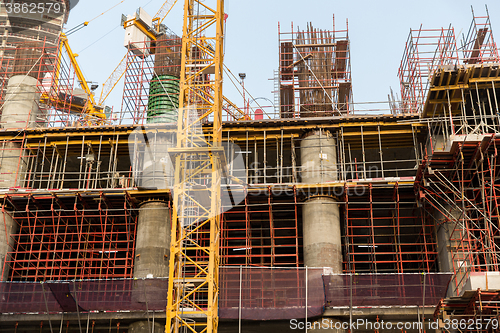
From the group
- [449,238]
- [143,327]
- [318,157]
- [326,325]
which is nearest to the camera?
[326,325]

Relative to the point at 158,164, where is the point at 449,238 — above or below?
below

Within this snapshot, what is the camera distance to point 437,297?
942 inches

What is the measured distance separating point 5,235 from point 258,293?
1396 centimetres

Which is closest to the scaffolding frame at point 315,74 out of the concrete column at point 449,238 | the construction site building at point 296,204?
the construction site building at point 296,204

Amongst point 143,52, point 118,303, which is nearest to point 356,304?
point 118,303

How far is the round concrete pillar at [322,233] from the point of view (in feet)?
92.4

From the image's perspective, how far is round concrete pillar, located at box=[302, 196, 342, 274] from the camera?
28.2 meters

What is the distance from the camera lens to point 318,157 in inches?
1219

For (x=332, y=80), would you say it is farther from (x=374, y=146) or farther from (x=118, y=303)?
(x=118, y=303)

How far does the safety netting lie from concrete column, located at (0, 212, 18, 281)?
4861 mm

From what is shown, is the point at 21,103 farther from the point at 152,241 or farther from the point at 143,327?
the point at 143,327

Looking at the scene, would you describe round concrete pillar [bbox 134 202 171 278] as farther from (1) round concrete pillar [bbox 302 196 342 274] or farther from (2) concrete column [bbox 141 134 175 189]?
(1) round concrete pillar [bbox 302 196 342 274]

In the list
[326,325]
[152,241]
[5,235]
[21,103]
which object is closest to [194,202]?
[152,241]

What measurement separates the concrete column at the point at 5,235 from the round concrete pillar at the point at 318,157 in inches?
589
